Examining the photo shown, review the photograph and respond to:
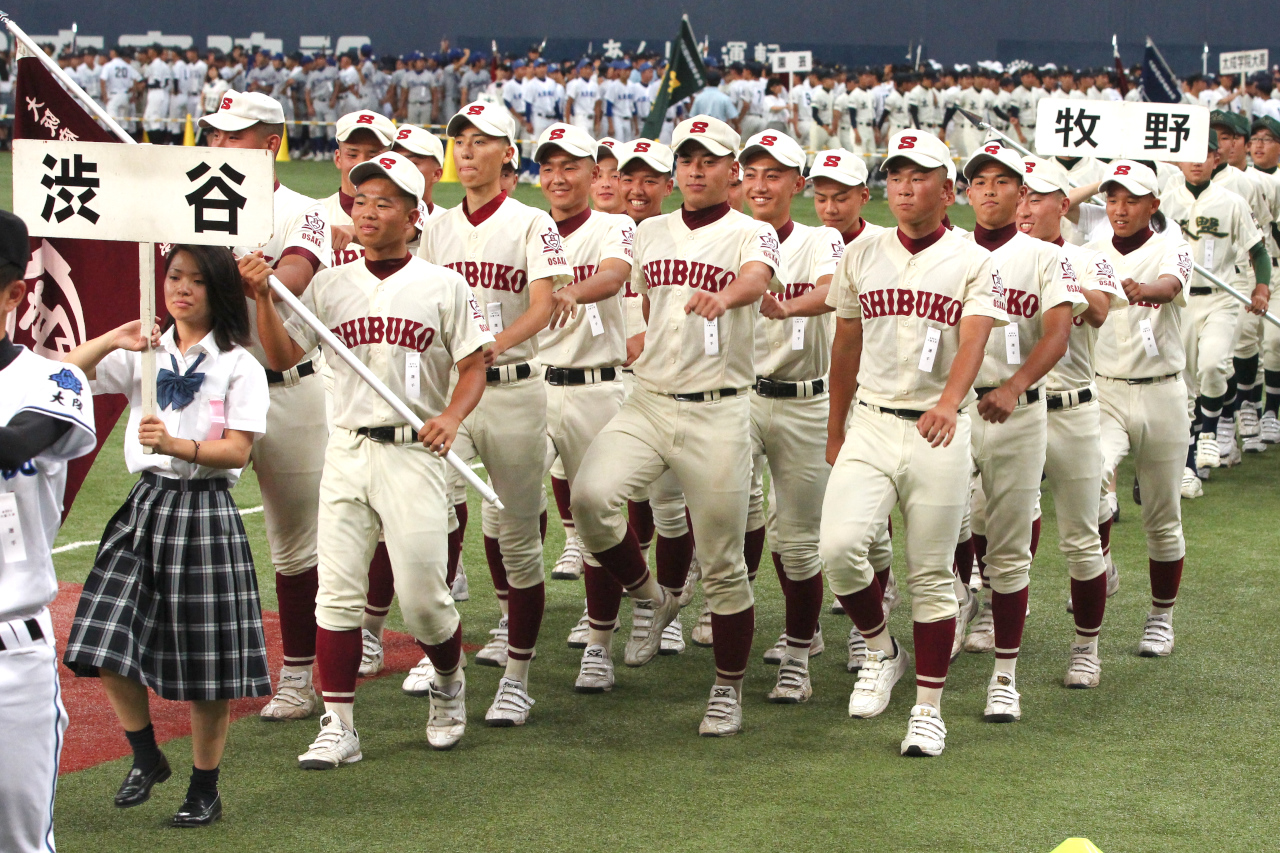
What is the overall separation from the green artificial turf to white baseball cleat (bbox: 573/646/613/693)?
2.6 inches

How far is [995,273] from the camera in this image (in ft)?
19.8

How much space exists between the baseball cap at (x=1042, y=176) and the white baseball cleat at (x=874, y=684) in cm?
216

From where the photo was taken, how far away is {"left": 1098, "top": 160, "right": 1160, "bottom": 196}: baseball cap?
24.3ft

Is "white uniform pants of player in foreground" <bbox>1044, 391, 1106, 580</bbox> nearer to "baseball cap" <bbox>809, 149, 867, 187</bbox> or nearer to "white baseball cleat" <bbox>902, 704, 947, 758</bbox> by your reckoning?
"white baseball cleat" <bbox>902, 704, 947, 758</bbox>

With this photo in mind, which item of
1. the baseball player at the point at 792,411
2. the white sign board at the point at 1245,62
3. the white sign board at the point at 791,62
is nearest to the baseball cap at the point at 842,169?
the baseball player at the point at 792,411

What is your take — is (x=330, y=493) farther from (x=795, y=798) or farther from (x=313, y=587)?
(x=795, y=798)

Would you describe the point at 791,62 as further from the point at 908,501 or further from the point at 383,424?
the point at 383,424

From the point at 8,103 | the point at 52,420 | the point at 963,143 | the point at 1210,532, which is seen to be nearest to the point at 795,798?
the point at 52,420

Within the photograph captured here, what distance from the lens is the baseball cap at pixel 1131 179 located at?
7418 mm

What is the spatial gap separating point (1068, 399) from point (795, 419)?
1219mm

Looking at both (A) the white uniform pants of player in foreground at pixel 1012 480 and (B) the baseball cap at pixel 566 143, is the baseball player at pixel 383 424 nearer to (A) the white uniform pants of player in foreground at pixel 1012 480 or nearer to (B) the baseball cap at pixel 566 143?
(B) the baseball cap at pixel 566 143

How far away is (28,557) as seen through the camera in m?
3.58

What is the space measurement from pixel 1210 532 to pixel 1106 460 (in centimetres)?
288

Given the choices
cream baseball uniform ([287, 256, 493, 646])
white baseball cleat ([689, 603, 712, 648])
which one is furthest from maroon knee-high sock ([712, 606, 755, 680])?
white baseball cleat ([689, 603, 712, 648])
